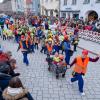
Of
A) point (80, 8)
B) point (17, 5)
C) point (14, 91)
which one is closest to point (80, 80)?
point (14, 91)

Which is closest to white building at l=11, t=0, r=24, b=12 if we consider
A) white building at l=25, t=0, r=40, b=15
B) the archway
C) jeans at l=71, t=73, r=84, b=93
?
white building at l=25, t=0, r=40, b=15

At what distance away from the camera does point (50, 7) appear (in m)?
39.0

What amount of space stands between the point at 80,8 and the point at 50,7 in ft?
39.4

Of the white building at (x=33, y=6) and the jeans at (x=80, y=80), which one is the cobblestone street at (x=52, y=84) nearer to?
the jeans at (x=80, y=80)

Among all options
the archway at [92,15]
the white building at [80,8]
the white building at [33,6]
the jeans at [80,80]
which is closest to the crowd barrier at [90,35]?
the white building at [80,8]

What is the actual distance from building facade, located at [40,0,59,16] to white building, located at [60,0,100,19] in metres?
2.23

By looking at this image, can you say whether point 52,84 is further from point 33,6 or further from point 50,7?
point 33,6

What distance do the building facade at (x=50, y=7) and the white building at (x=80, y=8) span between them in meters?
2.23

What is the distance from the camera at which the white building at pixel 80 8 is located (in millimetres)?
25031

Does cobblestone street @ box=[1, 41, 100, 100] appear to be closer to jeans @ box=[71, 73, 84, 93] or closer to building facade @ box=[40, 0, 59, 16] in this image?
jeans @ box=[71, 73, 84, 93]

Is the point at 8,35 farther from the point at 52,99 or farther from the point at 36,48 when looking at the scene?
the point at 52,99

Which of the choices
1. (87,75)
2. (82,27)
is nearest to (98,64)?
(87,75)

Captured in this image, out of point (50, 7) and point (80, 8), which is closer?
point (80, 8)

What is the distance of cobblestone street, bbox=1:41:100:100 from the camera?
23.2 feet
